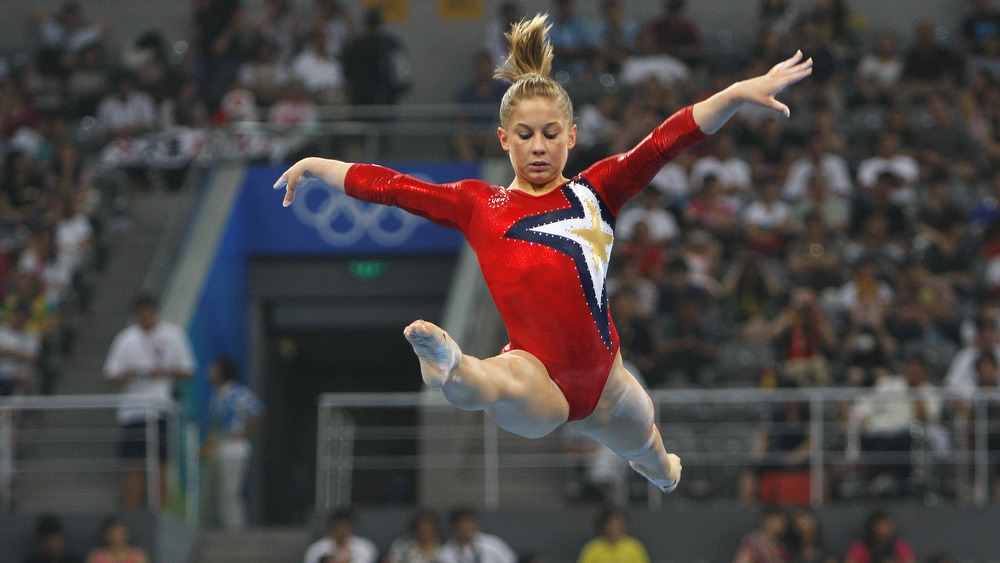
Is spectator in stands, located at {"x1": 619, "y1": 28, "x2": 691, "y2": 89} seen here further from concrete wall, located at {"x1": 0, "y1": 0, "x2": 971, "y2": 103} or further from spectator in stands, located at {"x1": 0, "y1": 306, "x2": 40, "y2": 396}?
spectator in stands, located at {"x1": 0, "y1": 306, "x2": 40, "y2": 396}

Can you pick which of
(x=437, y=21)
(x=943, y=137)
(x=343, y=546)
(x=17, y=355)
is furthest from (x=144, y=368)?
(x=943, y=137)

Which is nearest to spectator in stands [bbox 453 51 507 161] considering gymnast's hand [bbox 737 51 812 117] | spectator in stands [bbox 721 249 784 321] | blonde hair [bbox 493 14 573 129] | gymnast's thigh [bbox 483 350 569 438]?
spectator in stands [bbox 721 249 784 321]

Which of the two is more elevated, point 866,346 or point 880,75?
point 880,75

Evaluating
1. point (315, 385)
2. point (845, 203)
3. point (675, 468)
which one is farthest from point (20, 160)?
point (675, 468)

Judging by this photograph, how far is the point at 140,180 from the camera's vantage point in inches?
487

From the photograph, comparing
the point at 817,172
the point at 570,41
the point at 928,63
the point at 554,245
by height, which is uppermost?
the point at 570,41

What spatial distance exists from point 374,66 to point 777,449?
18.3 feet

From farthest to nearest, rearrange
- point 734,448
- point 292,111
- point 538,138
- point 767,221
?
point 292,111
point 767,221
point 734,448
point 538,138

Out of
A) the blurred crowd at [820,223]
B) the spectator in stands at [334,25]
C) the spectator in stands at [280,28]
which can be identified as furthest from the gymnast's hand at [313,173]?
the spectator in stands at [280,28]

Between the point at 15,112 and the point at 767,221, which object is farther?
the point at 15,112

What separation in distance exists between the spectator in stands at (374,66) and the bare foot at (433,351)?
9003 mm

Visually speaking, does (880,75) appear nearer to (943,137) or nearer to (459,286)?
(943,137)

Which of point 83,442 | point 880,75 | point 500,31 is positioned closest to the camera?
point 83,442

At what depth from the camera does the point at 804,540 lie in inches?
330
